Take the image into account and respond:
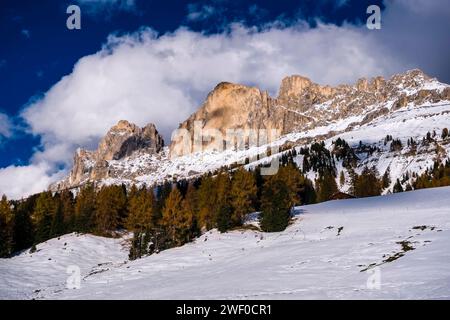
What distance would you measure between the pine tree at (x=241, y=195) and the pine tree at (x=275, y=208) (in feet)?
16.8

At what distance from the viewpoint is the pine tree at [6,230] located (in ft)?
247

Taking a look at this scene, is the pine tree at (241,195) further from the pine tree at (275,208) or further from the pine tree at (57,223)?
the pine tree at (57,223)

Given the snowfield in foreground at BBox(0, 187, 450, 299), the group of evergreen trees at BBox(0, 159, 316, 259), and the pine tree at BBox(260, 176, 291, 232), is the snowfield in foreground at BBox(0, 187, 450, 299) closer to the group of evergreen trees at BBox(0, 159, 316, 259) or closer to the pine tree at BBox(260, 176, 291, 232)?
the pine tree at BBox(260, 176, 291, 232)

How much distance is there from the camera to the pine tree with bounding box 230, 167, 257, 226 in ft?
237

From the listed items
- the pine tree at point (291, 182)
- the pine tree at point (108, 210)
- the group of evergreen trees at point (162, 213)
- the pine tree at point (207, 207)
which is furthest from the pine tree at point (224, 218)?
the pine tree at point (108, 210)

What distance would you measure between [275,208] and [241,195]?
8.98 metres

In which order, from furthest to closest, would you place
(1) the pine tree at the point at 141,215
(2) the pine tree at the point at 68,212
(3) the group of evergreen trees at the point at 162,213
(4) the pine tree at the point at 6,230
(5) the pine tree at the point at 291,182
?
(2) the pine tree at the point at 68,212 → (1) the pine tree at the point at 141,215 → (4) the pine tree at the point at 6,230 → (5) the pine tree at the point at 291,182 → (3) the group of evergreen trees at the point at 162,213

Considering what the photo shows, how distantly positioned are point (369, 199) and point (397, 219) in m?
31.5

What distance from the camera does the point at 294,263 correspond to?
33500 mm

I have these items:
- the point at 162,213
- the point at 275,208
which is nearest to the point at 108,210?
the point at 162,213

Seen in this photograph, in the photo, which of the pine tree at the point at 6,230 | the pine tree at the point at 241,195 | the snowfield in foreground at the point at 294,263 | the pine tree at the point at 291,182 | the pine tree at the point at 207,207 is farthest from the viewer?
the pine tree at the point at 207,207

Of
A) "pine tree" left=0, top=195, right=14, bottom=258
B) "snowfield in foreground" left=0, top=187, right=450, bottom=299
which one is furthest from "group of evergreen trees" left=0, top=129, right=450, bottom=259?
"snowfield in foreground" left=0, top=187, right=450, bottom=299
